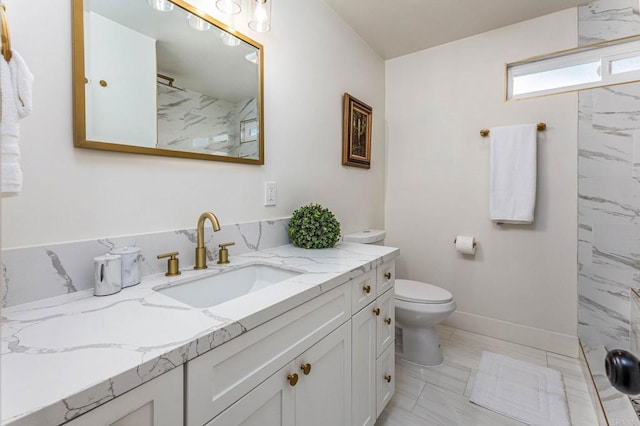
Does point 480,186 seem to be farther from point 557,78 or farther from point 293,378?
point 293,378

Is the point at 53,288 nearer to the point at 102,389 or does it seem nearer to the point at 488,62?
the point at 102,389

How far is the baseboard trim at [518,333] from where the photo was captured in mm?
2023

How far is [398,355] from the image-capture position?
6.66 feet

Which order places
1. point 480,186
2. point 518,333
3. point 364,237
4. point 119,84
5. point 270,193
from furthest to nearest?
point 480,186
point 518,333
point 364,237
point 270,193
point 119,84

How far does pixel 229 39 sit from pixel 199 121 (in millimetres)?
414

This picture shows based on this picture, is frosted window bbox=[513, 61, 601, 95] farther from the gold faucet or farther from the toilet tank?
the gold faucet

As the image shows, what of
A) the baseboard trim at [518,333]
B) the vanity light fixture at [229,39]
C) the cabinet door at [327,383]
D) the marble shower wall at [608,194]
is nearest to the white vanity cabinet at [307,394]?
the cabinet door at [327,383]

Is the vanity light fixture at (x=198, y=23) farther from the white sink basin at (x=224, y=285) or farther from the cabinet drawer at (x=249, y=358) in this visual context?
the cabinet drawer at (x=249, y=358)

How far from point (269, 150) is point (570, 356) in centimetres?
237

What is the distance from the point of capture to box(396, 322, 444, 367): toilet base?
1925 mm

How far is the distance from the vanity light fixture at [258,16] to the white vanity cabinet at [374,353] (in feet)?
3.92

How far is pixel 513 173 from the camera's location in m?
2.09

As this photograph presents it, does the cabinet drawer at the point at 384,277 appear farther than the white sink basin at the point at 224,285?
Yes

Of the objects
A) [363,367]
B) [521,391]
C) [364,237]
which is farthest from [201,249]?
[521,391]
